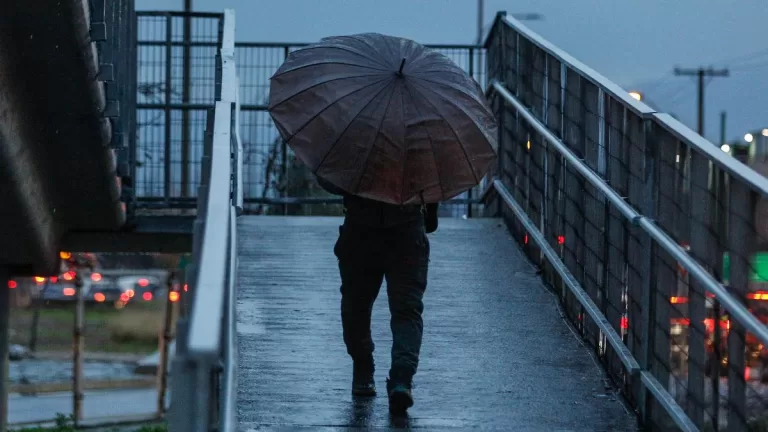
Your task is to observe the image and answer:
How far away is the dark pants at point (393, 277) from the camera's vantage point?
5.58m

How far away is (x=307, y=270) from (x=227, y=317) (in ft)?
16.7

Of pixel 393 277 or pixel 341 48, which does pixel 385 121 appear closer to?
pixel 341 48

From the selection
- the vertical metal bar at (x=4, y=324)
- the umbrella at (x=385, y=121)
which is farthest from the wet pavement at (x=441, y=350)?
the vertical metal bar at (x=4, y=324)

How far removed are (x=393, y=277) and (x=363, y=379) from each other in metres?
0.55

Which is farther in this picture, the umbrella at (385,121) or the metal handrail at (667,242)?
the umbrella at (385,121)

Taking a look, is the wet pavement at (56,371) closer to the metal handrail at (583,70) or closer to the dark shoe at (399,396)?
the metal handrail at (583,70)

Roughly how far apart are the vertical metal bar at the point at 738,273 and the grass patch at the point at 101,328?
23906 mm

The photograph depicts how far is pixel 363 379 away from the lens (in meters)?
5.89

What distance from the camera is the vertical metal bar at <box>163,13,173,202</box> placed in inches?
466

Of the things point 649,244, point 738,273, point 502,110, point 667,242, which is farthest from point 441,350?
point 502,110

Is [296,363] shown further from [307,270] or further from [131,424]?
[131,424]

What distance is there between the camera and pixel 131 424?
66.7 ft

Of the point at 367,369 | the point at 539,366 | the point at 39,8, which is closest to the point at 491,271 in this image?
the point at 539,366

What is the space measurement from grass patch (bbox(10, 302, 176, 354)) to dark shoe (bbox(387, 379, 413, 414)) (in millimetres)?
22654
